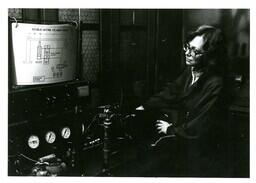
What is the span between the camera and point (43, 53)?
1.92 m

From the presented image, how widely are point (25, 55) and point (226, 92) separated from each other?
1066 millimetres

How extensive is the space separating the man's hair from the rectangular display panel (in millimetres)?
695

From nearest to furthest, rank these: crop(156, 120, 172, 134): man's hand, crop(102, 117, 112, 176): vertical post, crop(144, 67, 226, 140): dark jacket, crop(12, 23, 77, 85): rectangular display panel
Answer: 1. crop(12, 23, 77, 85): rectangular display panel
2. crop(102, 117, 112, 176): vertical post
3. crop(144, 67, 226, 140): dark jacket
4. crop(156, 120, 172, 134): man's hand

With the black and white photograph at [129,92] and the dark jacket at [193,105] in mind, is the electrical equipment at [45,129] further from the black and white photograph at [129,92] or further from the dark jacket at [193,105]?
the dark jacket at [193,105]

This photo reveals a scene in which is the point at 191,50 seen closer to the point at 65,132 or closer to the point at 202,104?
the point at 202,104

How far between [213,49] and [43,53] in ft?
2.93

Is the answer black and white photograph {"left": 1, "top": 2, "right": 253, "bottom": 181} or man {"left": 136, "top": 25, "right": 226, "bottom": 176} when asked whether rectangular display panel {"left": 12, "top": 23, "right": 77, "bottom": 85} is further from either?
man {"left": 136, "top": 25, "right": 226, "bottom": 176}

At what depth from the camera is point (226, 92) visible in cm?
212

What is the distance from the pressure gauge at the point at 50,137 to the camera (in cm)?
198

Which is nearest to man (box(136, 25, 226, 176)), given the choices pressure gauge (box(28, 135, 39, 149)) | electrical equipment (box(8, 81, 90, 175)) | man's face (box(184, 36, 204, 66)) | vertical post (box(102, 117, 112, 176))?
man's face (box(184, 36, 204, 66))

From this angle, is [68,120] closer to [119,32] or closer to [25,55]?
[25,55]

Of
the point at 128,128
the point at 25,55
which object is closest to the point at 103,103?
the point at 128,128

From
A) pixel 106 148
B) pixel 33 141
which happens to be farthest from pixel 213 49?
pixel 33 141

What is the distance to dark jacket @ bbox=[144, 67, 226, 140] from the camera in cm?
210
